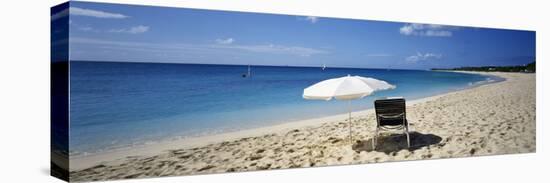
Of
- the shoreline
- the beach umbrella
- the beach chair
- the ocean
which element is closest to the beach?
the shoreline

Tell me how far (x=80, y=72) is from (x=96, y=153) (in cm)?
96

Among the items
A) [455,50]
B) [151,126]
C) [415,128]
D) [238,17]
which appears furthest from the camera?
[455,50]

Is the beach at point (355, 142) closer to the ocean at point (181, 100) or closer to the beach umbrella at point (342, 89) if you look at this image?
the ocean at point (181, 100)

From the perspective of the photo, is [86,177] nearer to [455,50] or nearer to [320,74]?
[320,74]

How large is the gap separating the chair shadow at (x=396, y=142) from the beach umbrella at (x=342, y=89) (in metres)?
0.77

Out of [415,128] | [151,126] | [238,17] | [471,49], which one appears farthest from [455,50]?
[151,126]

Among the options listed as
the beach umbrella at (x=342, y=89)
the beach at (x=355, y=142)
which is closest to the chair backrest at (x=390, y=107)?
the beach umbrella at (x=342, y=89)

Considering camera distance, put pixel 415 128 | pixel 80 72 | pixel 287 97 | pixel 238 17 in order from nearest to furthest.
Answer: pixel 80 72, pixel 238 17, pixel 287 97, pixel 415 128

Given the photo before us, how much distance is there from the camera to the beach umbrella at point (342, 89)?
666 cm

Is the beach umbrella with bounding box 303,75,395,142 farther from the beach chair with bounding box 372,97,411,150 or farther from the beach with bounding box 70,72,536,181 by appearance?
the beach with bounding box 70,72,536,181

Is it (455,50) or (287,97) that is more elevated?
(455,50)

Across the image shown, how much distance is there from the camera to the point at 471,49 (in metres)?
8.44

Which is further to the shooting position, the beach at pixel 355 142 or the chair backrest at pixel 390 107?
the chair backrest at pixel 390 107

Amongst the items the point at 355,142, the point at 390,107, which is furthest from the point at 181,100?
the point at 390,107
